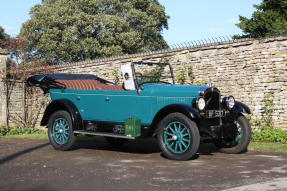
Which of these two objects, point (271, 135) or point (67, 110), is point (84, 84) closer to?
point (67, 110)

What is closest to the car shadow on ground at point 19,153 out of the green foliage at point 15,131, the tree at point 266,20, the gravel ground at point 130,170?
the gravel ground at point 130,170

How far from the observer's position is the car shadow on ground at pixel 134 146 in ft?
29.0

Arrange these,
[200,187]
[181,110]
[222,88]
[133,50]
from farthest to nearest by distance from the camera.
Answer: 1. [133,50]
2. [222,88]
3. [181,110]
4. [200,187]

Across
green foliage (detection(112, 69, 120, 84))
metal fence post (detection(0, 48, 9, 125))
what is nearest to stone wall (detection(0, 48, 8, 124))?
→ metal fence post (detection(0, 48, 9, 125))

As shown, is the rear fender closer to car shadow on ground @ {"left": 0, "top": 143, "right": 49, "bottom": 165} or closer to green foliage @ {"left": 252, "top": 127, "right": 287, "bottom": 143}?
car shadow on ground @ {"left": 0, "top": 143, "right": 49, "bottom": 165}

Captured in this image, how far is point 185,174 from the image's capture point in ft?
19.3

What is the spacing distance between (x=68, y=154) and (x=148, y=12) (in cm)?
2867

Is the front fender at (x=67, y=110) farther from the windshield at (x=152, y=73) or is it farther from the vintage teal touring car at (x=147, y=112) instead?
the windshield at (x=152, y=73)

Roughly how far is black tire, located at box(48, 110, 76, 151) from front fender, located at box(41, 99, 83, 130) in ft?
0.37

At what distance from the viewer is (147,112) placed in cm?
799

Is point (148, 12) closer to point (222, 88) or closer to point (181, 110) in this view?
point (222, 88)

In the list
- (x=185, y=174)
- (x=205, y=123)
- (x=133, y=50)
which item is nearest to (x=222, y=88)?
(x=205, y=123)

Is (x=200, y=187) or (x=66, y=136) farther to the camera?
(x=66, y=136)

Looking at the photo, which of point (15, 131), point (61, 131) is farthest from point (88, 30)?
point (61, 131)
